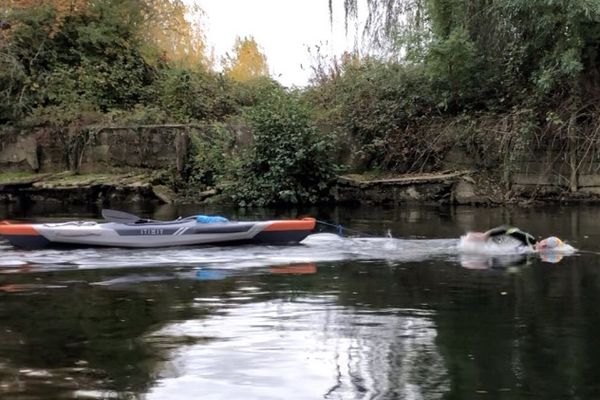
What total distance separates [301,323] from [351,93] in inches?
753

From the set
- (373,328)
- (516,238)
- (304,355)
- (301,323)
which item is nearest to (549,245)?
(516,238)

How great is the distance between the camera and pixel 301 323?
744cm

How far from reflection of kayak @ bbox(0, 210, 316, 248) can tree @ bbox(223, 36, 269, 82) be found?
2256cm

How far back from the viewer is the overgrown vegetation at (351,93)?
2136 cm

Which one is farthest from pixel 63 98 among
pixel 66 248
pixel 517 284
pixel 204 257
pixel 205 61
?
pixel 517 284

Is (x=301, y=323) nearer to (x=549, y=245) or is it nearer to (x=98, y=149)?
(x=549, y=245)

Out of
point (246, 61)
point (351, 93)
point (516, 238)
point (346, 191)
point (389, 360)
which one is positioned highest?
point (246, 61)

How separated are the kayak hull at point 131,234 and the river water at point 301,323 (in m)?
0.25

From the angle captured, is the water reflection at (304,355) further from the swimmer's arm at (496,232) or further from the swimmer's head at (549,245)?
the swimmer's head at (549,245)

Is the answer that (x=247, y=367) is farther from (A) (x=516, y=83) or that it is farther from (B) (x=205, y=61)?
(B) (x=205, y=61)

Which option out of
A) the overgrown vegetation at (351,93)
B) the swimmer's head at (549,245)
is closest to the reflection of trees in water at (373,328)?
the swimmer's head at (549,245)

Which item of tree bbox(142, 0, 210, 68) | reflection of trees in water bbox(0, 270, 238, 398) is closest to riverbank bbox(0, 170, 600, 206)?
tree bbox(142, 0, 210, 68)

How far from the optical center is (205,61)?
35.7 metres

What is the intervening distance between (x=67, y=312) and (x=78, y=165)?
1886 centimetres
